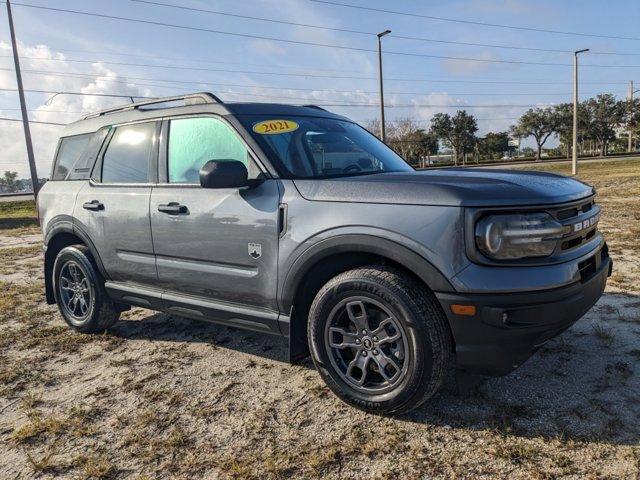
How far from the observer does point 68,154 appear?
16.0ft

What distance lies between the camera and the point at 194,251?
3.54 meters

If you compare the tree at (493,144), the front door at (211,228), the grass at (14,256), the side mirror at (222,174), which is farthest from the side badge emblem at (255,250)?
the tree at (493,144)

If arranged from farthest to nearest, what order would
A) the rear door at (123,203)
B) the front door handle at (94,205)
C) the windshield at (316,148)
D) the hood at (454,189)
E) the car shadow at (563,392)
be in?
1. the front door handle at (94,205)
2. the rear door at (123,203)
3. the windshield at (316,148)
4. the car shadow at (563,392)
5. the hood at (454,189)

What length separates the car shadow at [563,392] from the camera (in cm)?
Result: 267

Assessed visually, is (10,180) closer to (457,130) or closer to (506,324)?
(457,130)

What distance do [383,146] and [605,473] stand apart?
2.89 meters

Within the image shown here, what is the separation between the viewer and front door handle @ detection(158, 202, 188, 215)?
3.57 meters

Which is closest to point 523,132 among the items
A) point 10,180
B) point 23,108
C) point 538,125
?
point 538,125

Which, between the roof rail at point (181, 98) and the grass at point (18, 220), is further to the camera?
the grass at point (18, 220)

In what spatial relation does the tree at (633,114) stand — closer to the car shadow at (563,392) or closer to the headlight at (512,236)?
the car shadow at (563,392)

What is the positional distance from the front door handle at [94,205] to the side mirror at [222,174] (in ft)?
5.10

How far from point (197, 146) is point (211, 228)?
27.1 inches

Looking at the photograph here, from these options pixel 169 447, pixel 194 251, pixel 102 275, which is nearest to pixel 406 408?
pixel 169 447

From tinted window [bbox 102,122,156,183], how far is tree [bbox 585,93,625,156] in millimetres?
70322
